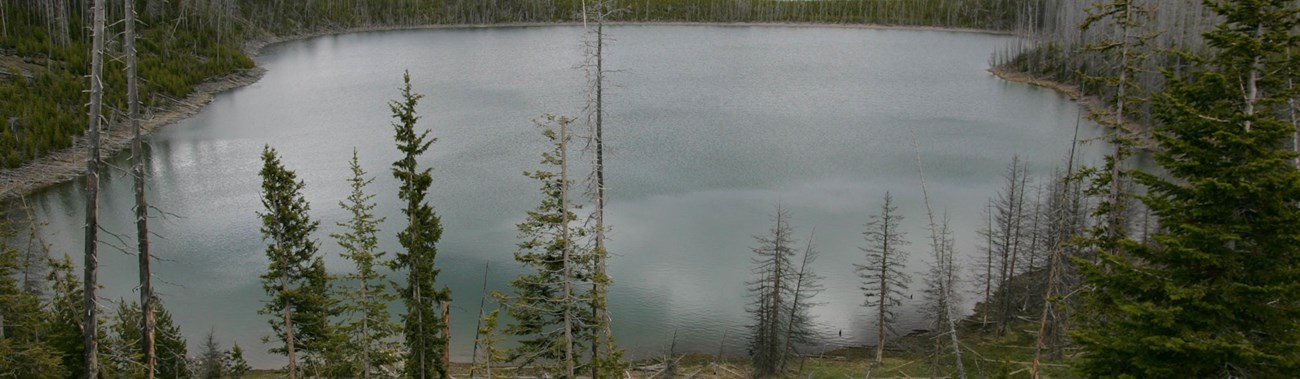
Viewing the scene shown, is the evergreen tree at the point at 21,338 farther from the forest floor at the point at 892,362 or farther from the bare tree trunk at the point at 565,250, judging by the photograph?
the bare tree trunk at the point at 565,250

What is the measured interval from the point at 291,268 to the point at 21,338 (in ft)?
21.3

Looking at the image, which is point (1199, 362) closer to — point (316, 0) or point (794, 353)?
point (794, 353)

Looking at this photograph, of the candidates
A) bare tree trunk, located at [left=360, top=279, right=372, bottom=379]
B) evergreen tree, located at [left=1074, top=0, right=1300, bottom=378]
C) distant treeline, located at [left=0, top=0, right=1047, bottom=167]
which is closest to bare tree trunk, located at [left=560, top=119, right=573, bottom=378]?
distant treeline, located at [left=0, top=0, right=1047, bottom=167]

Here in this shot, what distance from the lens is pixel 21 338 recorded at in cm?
2166

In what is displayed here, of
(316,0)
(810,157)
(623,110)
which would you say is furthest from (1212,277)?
(316,0)

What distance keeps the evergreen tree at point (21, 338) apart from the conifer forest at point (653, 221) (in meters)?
0.16

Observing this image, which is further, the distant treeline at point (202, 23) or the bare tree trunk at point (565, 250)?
the distant treeline at point (202, 23)

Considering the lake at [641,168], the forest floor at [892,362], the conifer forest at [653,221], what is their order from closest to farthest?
the conifer forest at [653,221] < the forest floor at [892,362] < the lake at [641,168]

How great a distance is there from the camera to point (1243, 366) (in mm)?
11852

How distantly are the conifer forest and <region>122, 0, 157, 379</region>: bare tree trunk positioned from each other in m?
0.10

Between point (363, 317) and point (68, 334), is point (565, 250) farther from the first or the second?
point (68, 334)

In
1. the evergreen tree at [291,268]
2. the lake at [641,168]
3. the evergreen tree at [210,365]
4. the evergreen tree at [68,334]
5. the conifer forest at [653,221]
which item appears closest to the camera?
the conifer forest at [653,221]

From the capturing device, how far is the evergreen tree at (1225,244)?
11.5m

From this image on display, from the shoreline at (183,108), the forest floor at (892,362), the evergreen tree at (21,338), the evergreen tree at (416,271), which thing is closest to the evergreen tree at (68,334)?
the evergreen tree at (21,338)
